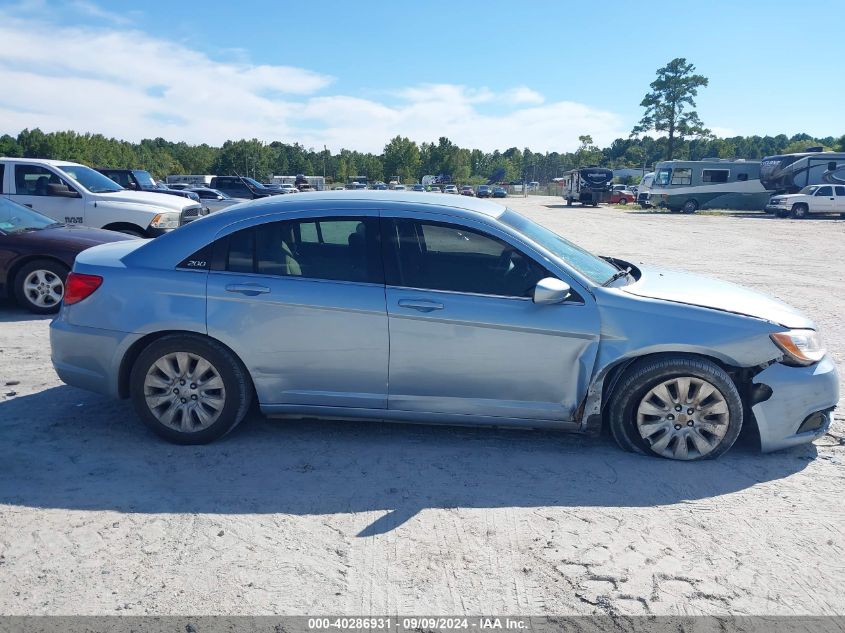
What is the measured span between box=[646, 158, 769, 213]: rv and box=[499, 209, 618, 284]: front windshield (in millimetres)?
38579

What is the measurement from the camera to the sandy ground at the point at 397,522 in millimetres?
2945

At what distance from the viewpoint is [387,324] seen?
427cm

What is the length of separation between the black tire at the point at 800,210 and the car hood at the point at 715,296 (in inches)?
1325

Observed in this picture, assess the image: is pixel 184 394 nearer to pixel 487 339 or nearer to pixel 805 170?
pixel 487 339

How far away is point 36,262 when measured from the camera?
8266 millimetres

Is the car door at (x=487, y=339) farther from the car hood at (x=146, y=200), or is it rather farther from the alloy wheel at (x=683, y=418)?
the car hood at (x=146, y=200)

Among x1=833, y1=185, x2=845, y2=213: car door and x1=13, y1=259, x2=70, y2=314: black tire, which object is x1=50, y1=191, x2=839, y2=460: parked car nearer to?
x1=13, y1=259, x2=70, y2=314: black tire

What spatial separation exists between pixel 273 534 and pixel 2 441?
232 cm

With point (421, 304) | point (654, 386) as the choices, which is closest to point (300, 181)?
point (421, 304)

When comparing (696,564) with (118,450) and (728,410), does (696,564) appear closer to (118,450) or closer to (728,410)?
(728,410)

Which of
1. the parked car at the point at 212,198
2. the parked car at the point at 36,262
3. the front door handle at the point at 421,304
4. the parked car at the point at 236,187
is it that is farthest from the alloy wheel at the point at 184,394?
the parked car at the point at 236,187

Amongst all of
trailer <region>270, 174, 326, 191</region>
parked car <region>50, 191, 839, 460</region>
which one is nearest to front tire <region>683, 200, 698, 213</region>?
trailer <region>270, 174, 326, 191</region>

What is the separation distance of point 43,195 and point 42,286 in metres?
3.75

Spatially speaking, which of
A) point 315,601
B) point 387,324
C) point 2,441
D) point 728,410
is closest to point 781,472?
point 728,410
